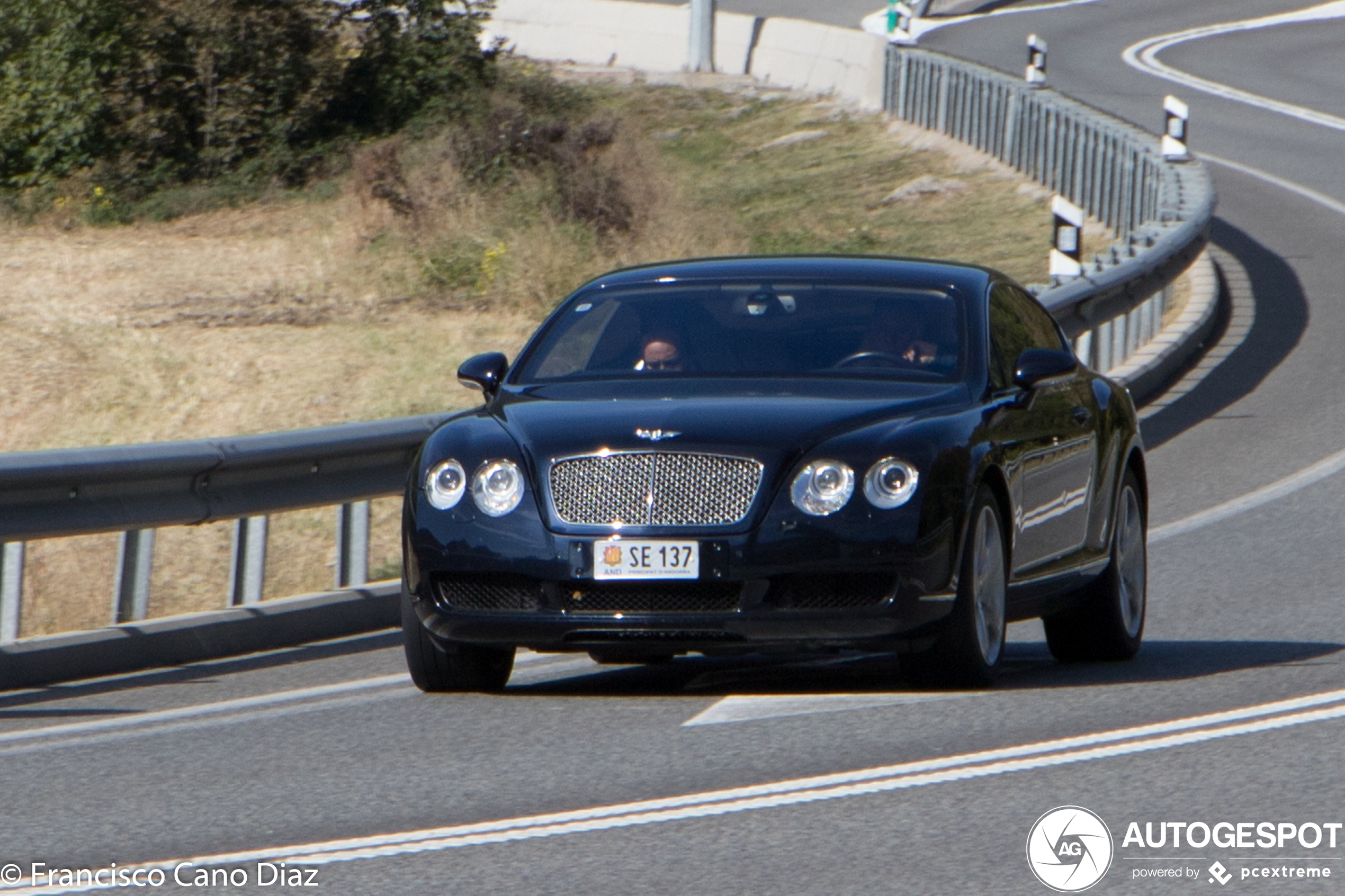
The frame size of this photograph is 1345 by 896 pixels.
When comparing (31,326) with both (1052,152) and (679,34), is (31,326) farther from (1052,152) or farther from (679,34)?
(679,34)

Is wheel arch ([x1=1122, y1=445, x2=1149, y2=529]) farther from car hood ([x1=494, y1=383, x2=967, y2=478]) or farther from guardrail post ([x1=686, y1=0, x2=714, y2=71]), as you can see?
guardrail post ([x1=686, y1=0, x2=714, y2=71])

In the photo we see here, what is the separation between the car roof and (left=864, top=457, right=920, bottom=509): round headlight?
1368 mm

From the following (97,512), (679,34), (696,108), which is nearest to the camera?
(97,512)

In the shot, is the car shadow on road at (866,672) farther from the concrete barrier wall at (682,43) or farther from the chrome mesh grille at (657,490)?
the concrete barrier wall at (682,43)

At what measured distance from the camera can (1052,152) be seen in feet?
97.5

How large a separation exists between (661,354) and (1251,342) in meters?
11.6

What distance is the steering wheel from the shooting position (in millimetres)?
8539

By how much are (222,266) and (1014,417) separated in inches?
845

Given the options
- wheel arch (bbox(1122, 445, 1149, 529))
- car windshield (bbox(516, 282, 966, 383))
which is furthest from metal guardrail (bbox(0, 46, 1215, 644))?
wheel arch (bbox(1122, 445, 1149, 529))

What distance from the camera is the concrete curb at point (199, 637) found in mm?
8617

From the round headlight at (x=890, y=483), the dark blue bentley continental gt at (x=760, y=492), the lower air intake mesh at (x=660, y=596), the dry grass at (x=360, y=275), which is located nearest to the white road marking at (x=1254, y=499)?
the dark blue bentley continental gt at (x=760, y=492)

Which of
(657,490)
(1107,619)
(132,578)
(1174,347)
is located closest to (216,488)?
(132,578)

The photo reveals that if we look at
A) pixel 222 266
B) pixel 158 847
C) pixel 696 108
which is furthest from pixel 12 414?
pixel 696 108

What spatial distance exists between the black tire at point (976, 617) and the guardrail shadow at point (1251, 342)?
294 inches
